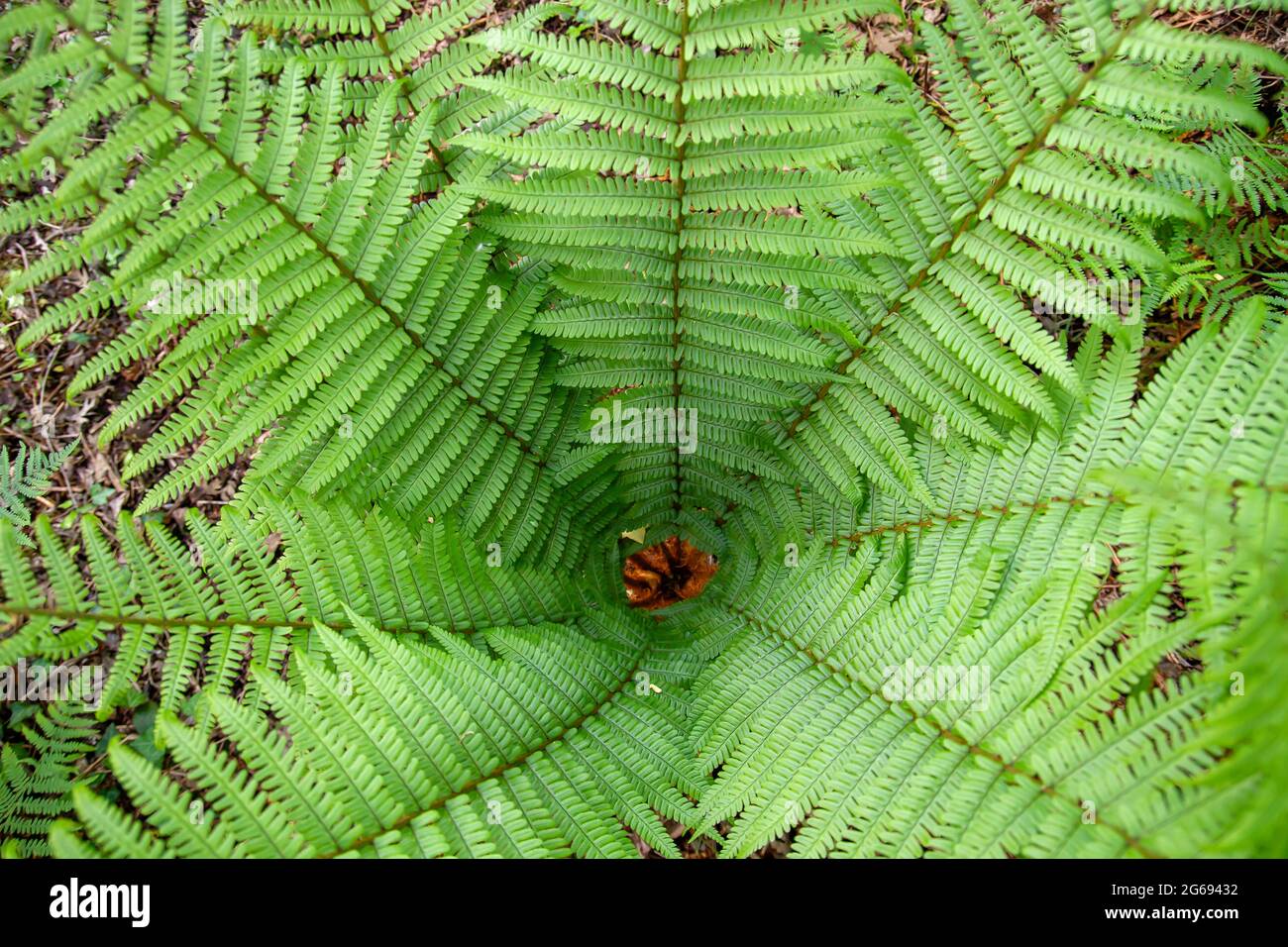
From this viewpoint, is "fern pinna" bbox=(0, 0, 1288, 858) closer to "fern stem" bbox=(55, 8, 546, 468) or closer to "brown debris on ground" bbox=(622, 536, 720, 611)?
"fern stem" bbox=(55, 8, 546, 468)

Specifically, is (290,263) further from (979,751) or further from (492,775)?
(979,751)

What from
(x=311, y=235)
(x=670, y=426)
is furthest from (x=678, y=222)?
(x=311, y=235)

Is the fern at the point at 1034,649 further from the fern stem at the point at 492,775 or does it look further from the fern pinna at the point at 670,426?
the fern stem at the point at 492,775

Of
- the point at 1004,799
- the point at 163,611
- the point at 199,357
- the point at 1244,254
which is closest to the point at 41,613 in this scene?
the point at 163,611

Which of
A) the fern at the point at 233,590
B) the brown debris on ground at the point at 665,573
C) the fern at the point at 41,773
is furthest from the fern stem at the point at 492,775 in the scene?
the fern at the point at 41,773

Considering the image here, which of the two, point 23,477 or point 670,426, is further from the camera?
point 23,477

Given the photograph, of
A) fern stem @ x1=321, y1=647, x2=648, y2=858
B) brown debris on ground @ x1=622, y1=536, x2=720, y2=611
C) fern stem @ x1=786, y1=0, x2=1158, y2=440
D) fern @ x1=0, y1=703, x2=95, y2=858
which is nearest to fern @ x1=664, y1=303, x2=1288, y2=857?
fern stem @ x1=321, y1=647, x2=648, y2=858

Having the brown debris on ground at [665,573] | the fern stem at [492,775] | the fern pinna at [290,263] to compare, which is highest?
the fern pinna at [290,263]

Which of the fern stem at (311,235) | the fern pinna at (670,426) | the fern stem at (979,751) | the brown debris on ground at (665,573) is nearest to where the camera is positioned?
the fern stem at (979,751)

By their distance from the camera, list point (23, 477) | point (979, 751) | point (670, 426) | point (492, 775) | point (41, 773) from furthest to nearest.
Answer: point (23, 477), point (41, 773), point (670, 426), point (492, 775), point (979, 751)
